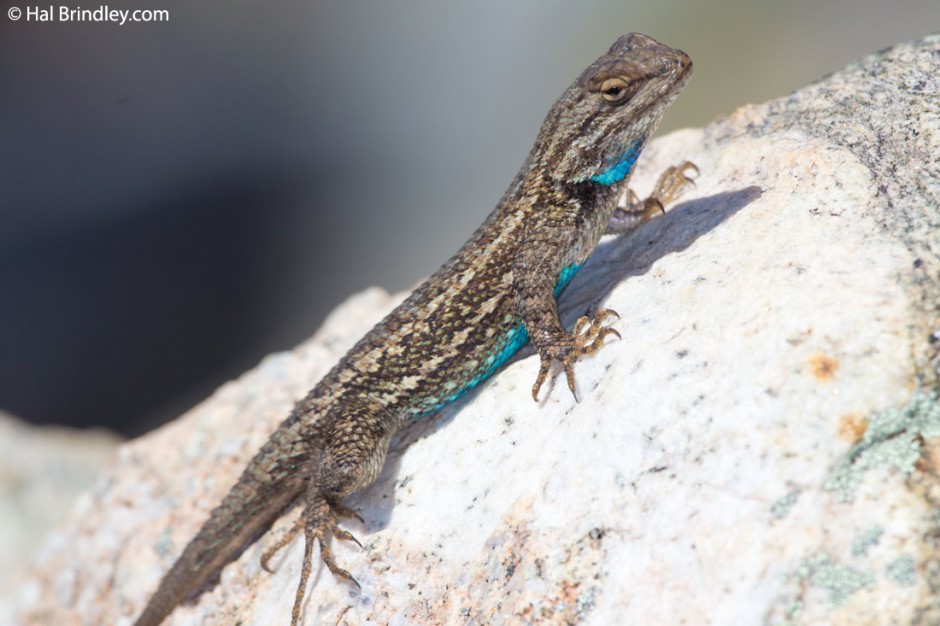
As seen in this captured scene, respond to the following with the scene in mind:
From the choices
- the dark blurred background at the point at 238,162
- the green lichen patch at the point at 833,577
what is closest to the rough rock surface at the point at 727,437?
the green lichen patch at the point at 833,577

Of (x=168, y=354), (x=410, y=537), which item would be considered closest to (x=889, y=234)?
(x=410, y=537)

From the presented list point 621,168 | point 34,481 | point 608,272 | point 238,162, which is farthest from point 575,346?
point 238,162

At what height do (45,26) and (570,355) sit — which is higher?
(45,26)

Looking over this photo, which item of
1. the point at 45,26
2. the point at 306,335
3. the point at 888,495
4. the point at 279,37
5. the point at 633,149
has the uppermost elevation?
the point at 279,37

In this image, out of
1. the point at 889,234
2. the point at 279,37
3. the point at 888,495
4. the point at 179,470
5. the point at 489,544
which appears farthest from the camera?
the point at 279,37

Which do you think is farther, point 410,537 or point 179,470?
point 179,470

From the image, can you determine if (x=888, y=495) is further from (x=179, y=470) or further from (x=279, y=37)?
(x=279, y=37)

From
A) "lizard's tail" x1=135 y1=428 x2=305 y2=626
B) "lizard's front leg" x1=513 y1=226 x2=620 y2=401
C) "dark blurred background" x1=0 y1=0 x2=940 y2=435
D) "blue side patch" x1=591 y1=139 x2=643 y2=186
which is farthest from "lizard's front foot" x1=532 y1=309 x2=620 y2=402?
"dark blurred background" x1=0 y1=0 x2=940 y2=435

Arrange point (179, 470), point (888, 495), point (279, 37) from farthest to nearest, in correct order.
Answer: point (279, 37) → point (179, 470) → point (888, 495)
